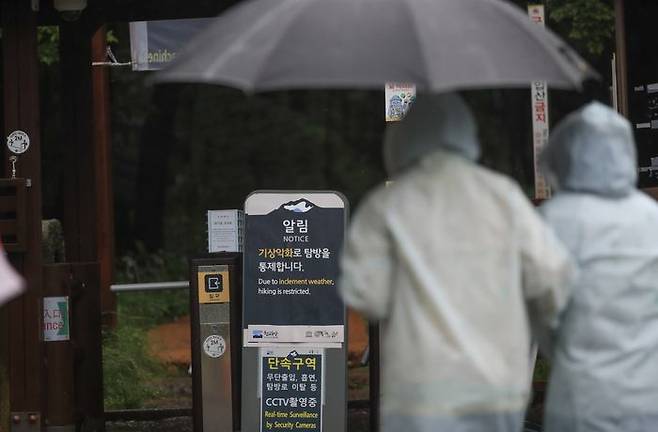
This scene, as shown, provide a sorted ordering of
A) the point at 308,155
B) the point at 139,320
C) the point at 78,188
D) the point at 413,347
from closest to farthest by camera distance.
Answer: the point at 413,347 < the point at 78,188 < the point at 139,320 < the point at 308,155

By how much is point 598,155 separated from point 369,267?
936 mm

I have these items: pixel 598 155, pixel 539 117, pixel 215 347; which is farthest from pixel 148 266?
pixel 598 155

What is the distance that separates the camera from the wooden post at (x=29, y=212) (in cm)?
752

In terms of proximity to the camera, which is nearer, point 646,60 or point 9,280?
point 9,280

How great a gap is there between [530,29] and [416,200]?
2.53 ft

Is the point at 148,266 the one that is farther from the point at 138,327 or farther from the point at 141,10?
the point at 141,10

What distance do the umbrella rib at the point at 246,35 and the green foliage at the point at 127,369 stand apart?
610 centimetres

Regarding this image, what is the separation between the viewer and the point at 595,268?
14.3ft

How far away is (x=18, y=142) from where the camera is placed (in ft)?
24.9

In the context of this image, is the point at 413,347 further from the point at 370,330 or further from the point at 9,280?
the point at 370,330

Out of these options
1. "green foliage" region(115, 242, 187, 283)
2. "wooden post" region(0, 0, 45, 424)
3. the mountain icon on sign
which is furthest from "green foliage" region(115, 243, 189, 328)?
the mountain icon on sign

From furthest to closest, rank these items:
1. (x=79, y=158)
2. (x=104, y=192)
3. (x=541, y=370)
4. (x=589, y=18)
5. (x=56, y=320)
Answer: (x=104, y=192) → (x=589, y=18) → (x=541, y=370) → (x=79, y=158) → (x=56, y=320)

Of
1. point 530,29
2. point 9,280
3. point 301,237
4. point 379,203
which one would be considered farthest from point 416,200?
point 301,237

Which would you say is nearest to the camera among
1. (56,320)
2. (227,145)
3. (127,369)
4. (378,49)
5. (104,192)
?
(378,49)
